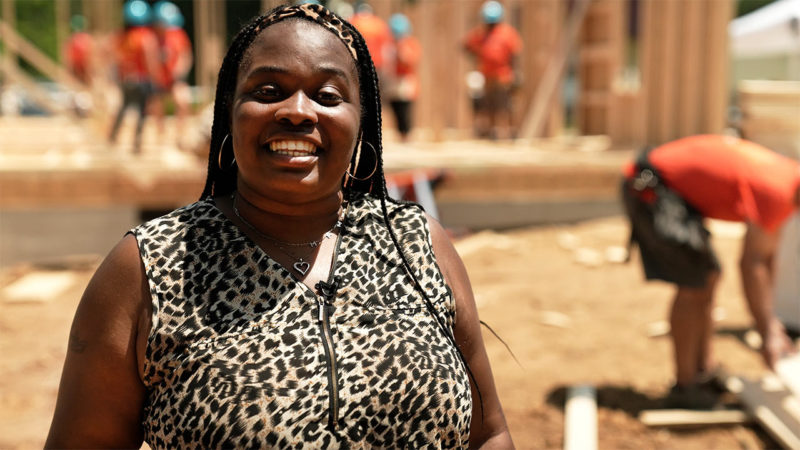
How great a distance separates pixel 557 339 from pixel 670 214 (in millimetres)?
1696

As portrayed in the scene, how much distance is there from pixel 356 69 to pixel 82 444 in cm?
100

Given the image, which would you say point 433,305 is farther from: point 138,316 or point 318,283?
point 138,316

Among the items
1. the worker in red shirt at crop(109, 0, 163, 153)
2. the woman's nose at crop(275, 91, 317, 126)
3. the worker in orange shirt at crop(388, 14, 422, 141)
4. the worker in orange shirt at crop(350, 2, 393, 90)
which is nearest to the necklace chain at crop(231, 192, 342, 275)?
the woman's nose at crop(275, 91, 317, 126)

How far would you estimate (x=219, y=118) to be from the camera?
1.97 m

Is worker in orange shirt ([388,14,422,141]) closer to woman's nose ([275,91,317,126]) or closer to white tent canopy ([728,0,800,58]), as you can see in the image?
white tent canopy ([728,0,800,58])

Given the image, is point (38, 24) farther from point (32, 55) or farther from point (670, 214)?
point (670, 214)

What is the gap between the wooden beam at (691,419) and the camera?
4.52m

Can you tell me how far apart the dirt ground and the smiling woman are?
107 inches

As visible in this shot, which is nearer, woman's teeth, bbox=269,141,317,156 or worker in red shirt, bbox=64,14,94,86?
woman's teeth, bbox=269,141,317,156

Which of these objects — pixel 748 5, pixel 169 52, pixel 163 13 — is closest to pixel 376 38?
pixel 169 52

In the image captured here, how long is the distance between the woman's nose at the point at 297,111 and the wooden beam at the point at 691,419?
3.40m

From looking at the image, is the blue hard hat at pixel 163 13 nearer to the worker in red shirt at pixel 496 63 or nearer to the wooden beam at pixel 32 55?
the wooden beam at pixel 32 55

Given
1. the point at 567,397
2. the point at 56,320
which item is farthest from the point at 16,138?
the point at 567,397

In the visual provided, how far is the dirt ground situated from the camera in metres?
4.50
